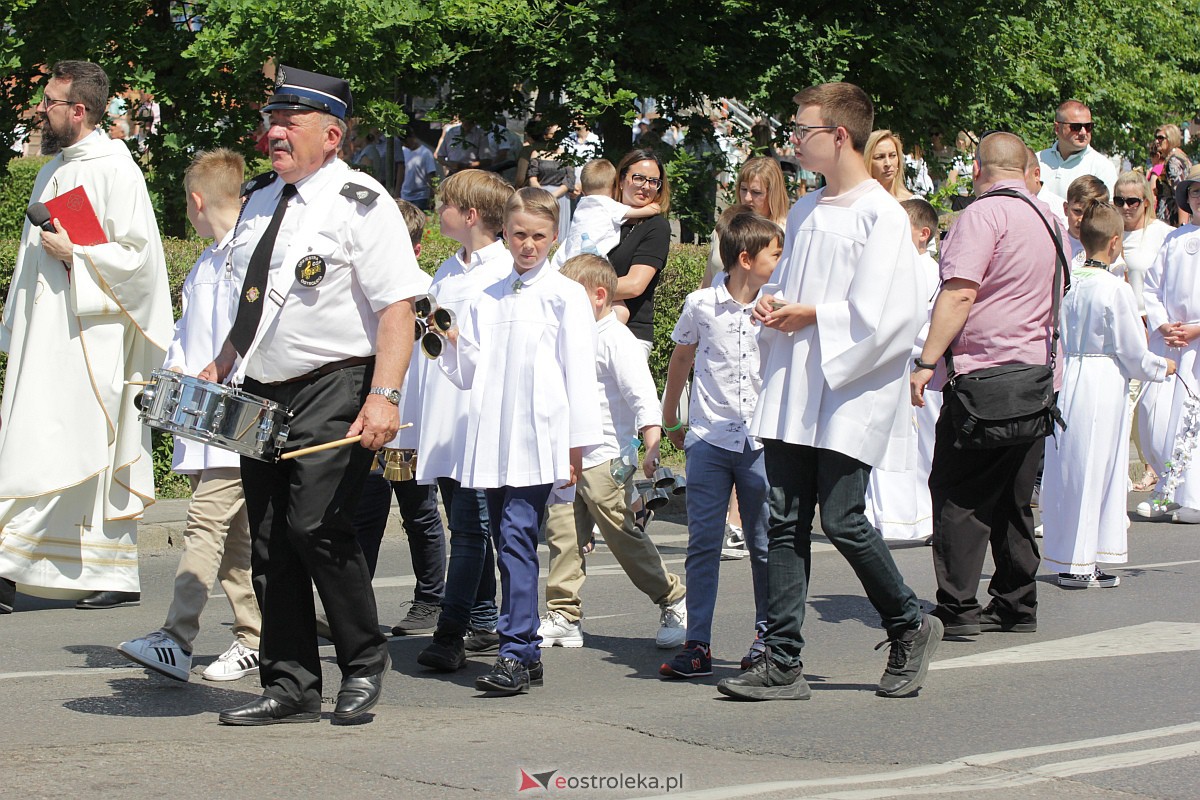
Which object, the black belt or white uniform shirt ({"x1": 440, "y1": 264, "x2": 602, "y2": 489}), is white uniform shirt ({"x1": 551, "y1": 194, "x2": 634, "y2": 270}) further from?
the black belt

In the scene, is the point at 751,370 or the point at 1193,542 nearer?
the point at 751,370

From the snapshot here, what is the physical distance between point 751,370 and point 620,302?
11.1 ft

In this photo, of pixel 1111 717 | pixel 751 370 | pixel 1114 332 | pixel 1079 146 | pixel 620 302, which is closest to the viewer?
pixel 1111 717

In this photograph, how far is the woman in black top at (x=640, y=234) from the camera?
10.2 metres

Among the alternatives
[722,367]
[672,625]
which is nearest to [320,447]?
[722,367]

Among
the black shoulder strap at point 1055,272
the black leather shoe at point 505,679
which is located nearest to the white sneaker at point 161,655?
the black leather shoe at point 505,679

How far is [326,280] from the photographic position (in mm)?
5691

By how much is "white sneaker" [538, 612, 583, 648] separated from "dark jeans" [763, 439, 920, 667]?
1393mm

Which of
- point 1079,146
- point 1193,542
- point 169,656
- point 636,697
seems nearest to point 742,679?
point 636,697

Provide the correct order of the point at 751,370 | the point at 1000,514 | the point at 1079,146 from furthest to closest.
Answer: the point at 1079,146 < the point at 1000,514 < the point at 751,370

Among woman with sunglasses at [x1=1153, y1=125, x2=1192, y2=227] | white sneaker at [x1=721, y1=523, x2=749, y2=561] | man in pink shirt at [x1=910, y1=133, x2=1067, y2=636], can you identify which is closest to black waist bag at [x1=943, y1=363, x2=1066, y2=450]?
man in pink shirt at [x1=910, y1=133, x2=1067, y2=636]

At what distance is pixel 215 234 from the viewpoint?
24.2 ft

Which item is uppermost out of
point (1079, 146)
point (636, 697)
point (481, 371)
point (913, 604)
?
point (1079, 146)

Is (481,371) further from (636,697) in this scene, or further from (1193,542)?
(1193,542)
